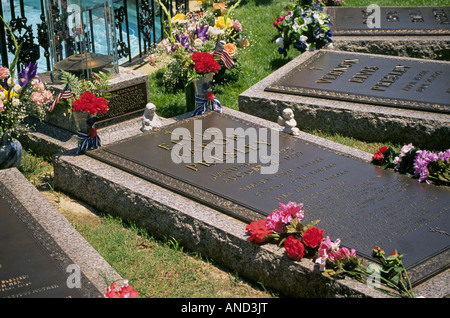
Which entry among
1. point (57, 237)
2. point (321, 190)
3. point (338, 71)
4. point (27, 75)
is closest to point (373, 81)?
point (338, 71)

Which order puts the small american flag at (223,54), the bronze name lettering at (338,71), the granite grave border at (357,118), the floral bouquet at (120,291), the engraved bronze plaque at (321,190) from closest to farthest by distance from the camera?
the floral bouquet at (120,291) < the engraved bronze plaque at (321,190) < the granite grave border at (357,118) < the small american flag at (223,54) < the bronze name lettering at (338,71)

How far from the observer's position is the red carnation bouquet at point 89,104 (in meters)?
5.88

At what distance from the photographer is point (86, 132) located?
20.3 ft

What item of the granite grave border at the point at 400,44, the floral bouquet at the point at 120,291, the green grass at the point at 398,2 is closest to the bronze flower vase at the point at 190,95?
the granite grave border at the point at 400,44

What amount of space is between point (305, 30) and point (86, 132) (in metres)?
4.34

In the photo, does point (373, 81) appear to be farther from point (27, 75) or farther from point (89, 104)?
point (27, 75)

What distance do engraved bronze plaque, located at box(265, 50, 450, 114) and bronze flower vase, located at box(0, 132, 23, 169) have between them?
320cm

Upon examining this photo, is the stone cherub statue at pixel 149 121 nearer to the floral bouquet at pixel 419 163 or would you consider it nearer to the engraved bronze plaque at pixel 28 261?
the engraved bronze plaque at pixel 28 261

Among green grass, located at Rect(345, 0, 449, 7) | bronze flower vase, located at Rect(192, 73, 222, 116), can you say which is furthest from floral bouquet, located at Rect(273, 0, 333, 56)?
green grass, located at Rect(345, 0, 449, 7)

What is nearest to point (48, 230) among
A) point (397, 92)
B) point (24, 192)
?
point (24, 192)

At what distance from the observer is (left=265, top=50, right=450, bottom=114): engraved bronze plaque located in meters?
7.23

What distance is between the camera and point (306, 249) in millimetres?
4500

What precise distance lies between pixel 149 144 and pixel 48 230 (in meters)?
1.72

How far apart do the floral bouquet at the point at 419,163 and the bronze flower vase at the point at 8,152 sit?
3.58m
